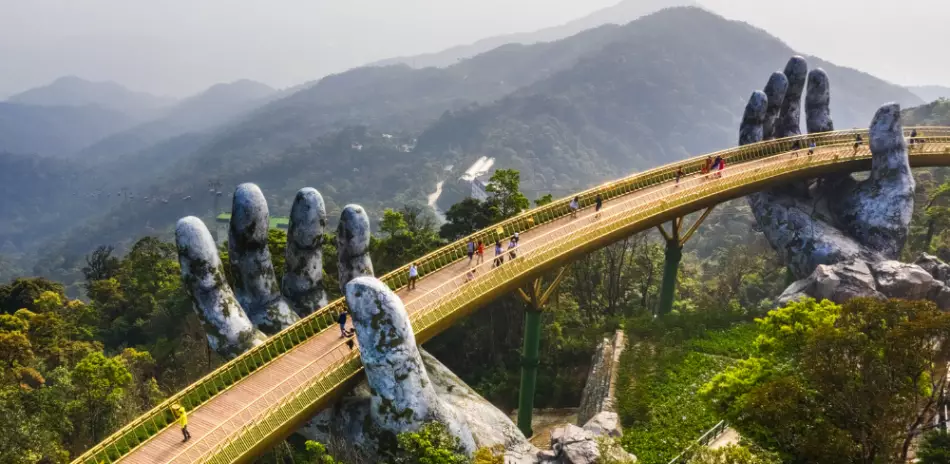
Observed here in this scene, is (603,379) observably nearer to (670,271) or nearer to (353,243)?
(670,271)

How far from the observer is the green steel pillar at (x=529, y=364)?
81.0 ft

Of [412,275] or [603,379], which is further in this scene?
[603,379]

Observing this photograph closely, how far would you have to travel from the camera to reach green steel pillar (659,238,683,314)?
1130 inches

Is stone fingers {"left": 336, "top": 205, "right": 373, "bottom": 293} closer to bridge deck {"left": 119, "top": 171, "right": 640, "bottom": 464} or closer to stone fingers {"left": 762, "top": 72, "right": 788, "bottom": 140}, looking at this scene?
bridge deck {"left": 119, "top": 171, "right": 640, "bottom": 464}

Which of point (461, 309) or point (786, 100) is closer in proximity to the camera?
point (461, 309)

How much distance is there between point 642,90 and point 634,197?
180980mm

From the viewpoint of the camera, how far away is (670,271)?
29672mm

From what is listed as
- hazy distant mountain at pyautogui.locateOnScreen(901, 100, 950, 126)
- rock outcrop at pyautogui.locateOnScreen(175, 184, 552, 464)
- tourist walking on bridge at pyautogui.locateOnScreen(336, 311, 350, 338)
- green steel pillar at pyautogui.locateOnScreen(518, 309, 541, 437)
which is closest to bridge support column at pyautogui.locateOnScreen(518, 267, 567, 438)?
green steel pillar at pyautogui.locateOnScreen(518, 309, 541, 437)

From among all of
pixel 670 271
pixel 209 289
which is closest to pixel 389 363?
pixel 209 289

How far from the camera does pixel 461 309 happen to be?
63.3ft

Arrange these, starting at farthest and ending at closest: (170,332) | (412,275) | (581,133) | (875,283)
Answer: (581,133) → (170,332) → (875,283) → (412,275)

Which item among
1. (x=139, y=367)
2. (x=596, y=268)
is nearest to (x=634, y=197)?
(x=596, y=268)

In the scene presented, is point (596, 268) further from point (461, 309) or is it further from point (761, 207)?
point (461, 309)

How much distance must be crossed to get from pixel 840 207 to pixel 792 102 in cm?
706
